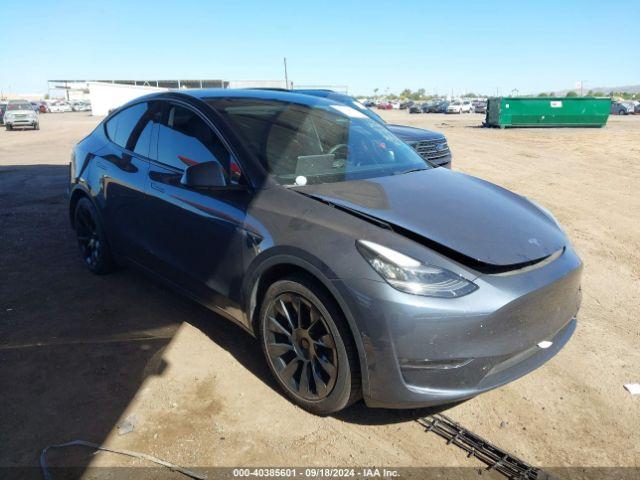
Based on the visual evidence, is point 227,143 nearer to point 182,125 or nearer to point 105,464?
point 182,125

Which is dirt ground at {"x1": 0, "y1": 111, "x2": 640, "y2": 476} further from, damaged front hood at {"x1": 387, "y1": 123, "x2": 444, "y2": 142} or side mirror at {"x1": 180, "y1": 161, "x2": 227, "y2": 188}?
damaged front hood at {"x1": 387, "y1": 123, "x2": 444, "y2": 142}

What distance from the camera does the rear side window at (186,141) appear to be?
10.6ft

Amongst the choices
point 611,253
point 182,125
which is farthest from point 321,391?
point 611,253

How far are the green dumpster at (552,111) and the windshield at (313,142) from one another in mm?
25698

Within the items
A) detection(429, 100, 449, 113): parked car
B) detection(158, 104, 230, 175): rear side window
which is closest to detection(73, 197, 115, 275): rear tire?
detection(158, 104, 230, 175): rear side window

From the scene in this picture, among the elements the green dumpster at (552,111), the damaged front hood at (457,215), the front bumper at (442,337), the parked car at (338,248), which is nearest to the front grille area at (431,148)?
the parked car at (338,248)

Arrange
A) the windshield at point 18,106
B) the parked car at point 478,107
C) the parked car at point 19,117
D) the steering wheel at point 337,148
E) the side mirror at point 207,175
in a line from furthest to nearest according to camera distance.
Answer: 1. the parked car at point 478,107
2. the windshield at point 18,106
3. the parked car at point 19,117
4. the steering wheel at point 337,148
5. the side mirror at point 207,175

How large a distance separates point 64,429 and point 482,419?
227 centimetres

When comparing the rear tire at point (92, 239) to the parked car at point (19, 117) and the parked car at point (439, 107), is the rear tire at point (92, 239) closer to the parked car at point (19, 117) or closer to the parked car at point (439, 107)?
the parked car at point (19, 117)

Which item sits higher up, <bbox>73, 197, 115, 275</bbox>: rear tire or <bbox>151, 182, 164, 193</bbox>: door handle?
<bbox>151, 182, 164, 193</bbox>: door handle

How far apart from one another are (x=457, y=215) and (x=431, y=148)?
5.36m

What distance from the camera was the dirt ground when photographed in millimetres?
2539

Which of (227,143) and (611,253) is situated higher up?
(227,143)

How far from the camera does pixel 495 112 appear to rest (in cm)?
2791
